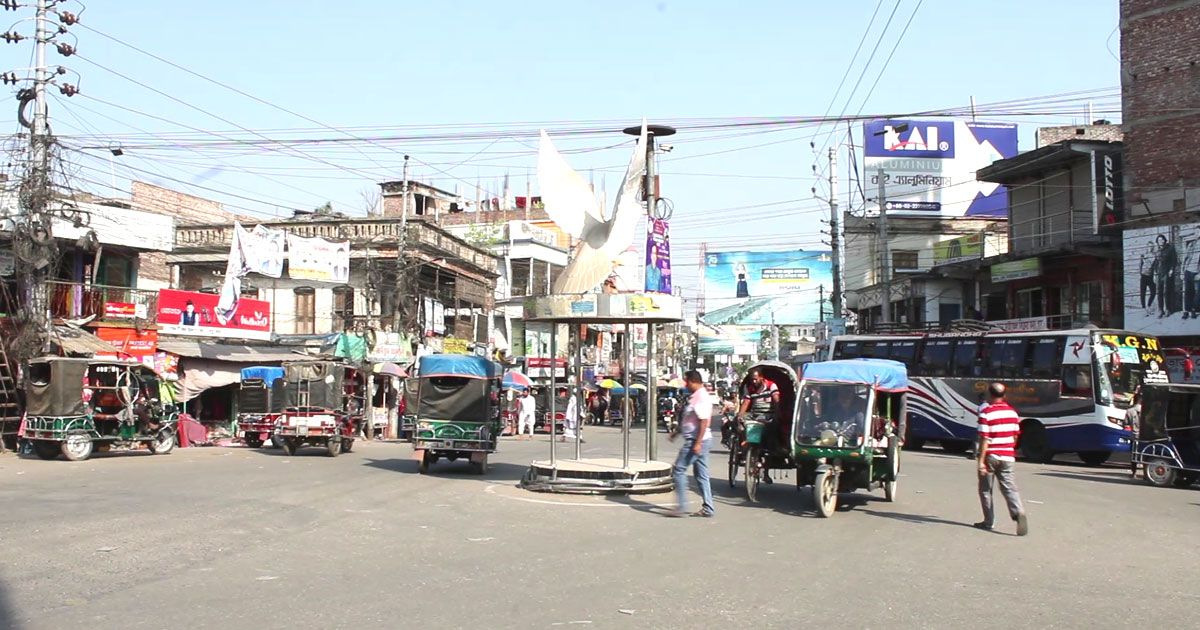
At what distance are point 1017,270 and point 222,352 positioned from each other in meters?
28.0

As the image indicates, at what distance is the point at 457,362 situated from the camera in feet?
68.2

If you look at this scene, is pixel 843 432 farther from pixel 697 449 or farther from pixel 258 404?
pixel 258 404

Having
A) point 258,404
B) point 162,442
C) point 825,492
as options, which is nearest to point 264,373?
point 258,404

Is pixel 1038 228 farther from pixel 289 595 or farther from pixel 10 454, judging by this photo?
pixel 289 595

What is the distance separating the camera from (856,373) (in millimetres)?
14484

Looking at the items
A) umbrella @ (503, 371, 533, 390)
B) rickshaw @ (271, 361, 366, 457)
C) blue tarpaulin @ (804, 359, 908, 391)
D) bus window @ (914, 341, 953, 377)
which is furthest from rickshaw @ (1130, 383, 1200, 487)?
umbrella @ (503, 371, 533, 390)

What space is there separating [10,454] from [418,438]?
1131cm

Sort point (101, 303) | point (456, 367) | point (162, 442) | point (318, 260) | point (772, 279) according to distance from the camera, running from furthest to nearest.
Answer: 1. point (772, 279)
2. point (318, 260)
3. point (101, 303)
4. point (162, 442)
5. point (456, 367)

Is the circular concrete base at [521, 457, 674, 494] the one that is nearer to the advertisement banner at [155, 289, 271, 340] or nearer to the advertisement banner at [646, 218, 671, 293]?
the advertisement banner at [646, 218, 671, 293]

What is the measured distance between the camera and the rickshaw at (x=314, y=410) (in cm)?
2559

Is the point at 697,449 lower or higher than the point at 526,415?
higher

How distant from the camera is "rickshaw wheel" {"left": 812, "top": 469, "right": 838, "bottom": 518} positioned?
523 inches

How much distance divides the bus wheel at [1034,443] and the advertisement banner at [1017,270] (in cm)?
1156

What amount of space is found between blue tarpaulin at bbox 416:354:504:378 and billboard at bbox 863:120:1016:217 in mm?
37172
